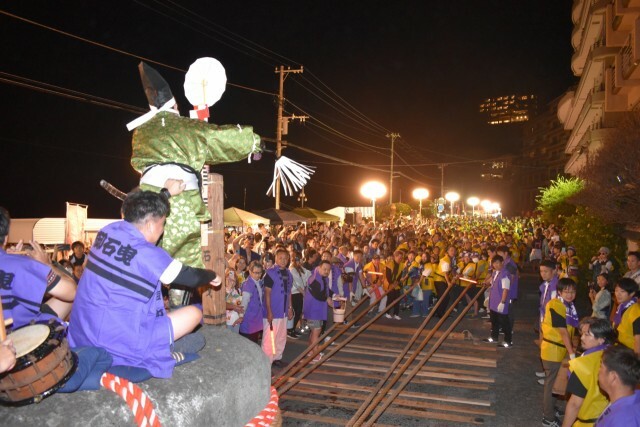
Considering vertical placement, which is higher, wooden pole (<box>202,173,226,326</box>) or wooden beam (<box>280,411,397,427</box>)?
wooden pole (<box>202,173,226,326</box>)

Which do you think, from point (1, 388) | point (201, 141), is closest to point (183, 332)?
point (1, 388)

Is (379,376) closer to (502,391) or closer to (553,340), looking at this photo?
(502,391)

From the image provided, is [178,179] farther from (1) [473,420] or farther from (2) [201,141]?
(1) [473,420]

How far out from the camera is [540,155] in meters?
74.0

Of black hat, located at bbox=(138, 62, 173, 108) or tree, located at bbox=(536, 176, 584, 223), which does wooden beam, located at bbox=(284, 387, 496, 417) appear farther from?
tree, located at bbox=(536, 176, 584, 223)

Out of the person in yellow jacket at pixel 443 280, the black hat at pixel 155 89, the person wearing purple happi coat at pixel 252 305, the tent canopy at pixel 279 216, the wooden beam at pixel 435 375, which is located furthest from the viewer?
the tent canopy at pixel 279 216

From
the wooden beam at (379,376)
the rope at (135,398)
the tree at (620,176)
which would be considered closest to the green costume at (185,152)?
the rope at (135,398)

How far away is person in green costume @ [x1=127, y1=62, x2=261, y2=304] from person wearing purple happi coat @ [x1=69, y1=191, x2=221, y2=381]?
2.95 ft

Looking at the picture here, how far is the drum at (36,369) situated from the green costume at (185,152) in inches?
52.8

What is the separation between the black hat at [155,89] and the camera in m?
3.61

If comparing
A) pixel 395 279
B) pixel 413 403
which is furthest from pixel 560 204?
pixel 413 403

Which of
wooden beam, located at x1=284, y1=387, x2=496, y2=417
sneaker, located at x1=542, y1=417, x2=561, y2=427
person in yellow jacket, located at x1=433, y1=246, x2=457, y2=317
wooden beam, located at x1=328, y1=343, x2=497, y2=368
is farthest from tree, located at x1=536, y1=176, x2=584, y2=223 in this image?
wooden beam, located at x1=284, y1=387, x2=496, y2=417

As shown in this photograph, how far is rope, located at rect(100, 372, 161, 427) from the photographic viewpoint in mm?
2100

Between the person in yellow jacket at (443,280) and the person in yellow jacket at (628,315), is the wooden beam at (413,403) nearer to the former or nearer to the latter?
the person in yellow jacket at (628,315)
